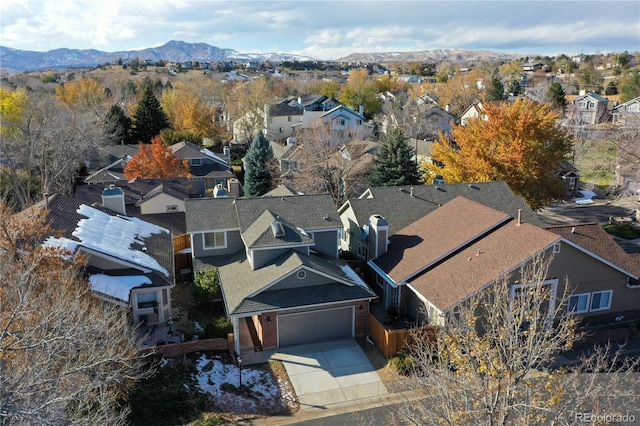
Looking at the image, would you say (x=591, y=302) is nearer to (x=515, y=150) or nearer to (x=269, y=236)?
(x=515, y=150)

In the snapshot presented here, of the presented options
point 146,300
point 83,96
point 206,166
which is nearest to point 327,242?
point 146,300

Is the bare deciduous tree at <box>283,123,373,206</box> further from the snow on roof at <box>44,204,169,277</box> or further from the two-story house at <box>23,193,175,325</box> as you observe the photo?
the two-story house at <box>23,193,175,325</box>

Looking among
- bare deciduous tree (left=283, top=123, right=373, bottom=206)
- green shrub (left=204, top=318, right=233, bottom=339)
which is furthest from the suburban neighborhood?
bare deciduous tree (left=283, top=123, right=373, bottom=206)

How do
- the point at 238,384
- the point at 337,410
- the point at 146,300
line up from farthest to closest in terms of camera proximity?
the point at 146,300, the point at 238,384, the point at 337,410

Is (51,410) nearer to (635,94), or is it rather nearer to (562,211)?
(562,211)

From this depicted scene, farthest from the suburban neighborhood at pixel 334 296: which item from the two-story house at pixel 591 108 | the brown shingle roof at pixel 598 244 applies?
the two-story house at pixel 591 108

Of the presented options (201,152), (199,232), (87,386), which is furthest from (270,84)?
(87,386)
